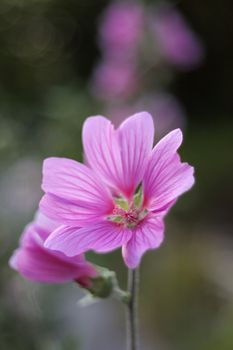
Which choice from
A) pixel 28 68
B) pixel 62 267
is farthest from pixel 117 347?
pixel 28 68

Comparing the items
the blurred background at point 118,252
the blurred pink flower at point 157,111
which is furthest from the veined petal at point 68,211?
the blurred pink flower at point 157,111

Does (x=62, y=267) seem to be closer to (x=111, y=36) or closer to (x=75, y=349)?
(x=75, y=349)

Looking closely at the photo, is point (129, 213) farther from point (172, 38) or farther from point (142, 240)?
point (172, 38)

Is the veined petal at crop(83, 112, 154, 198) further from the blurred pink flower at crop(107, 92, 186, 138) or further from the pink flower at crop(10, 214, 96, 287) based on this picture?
the blurred pink flower at crop(107, 92, 186, 138)

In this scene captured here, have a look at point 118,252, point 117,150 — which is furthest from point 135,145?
point 118,252

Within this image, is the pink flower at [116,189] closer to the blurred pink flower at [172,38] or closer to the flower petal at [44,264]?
the flower petal at [44,264]

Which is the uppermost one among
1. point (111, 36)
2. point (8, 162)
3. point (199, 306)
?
point (111, 36)
